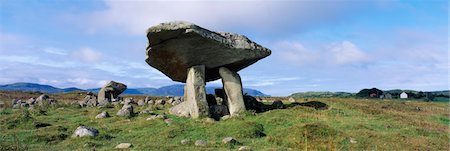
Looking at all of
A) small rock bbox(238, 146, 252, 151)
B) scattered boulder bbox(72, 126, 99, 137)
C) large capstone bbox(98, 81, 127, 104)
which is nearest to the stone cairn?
scattered boulder bbox(72, 126, 99, 137)

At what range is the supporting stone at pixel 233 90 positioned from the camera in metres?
25.0

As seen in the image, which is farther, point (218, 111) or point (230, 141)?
point (218, 111)

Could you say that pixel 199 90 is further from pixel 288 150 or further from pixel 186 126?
pixel 288 150

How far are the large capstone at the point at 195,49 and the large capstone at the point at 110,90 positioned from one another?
1508 cm

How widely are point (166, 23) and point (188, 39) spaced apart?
1.67 meters

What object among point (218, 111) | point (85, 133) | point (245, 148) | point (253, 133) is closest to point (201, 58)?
point (218, 111)

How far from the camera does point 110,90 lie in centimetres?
4172

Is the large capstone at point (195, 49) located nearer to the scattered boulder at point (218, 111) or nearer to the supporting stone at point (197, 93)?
the supporting stone at point (197, 93)

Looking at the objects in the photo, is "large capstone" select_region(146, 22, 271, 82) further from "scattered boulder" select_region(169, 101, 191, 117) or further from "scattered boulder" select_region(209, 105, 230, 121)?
"scattered boulder" select_region(209, 105, 230, 121)

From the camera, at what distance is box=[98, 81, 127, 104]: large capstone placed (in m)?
40.8

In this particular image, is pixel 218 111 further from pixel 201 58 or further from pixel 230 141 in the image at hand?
pixel 230 141

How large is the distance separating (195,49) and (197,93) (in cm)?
239

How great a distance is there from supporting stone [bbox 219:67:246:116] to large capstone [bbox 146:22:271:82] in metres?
0.55

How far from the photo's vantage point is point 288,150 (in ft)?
47.8
